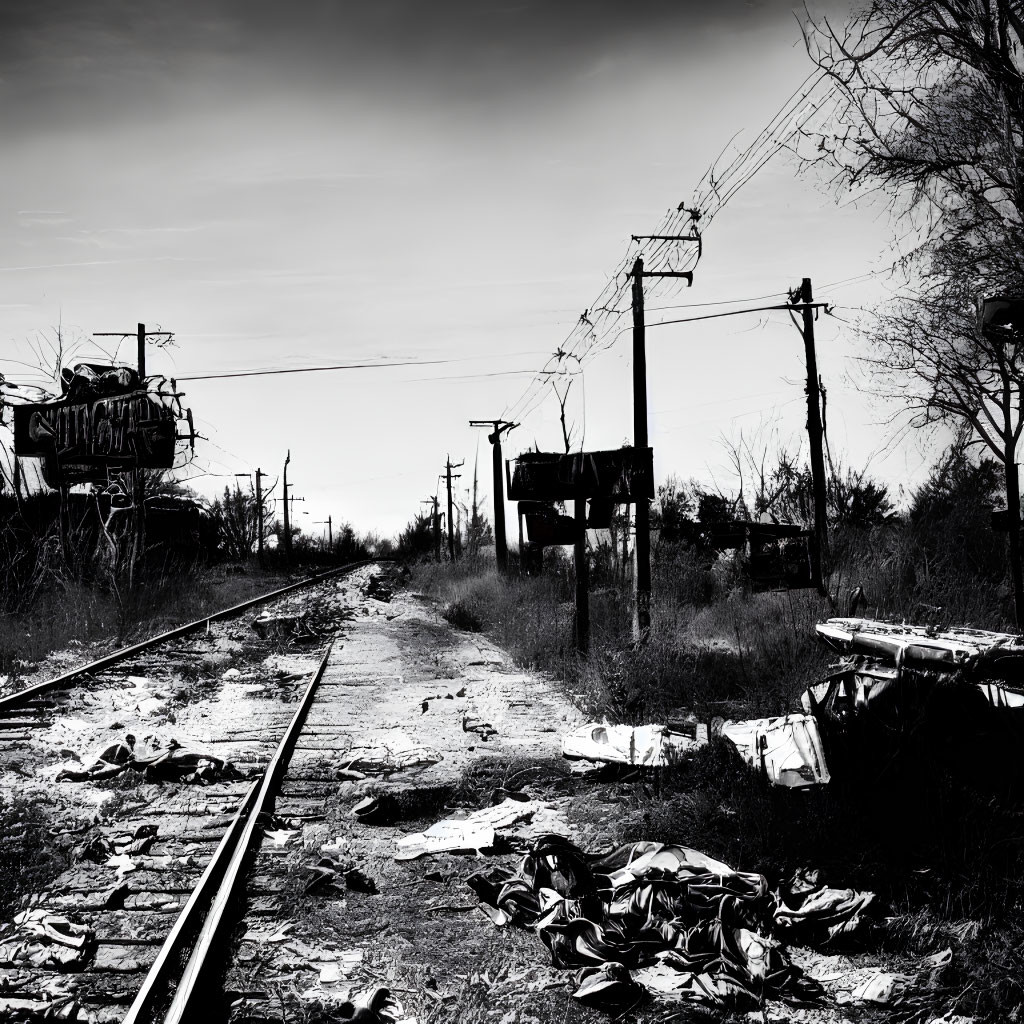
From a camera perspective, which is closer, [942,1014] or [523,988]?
[942,1014]

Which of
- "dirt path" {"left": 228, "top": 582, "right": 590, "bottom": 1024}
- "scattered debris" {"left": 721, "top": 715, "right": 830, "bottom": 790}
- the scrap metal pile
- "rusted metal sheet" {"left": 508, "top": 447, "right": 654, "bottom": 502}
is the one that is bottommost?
"dirt path" {"left": 228, "top": 582, "right": 590, "bottom": 1024}

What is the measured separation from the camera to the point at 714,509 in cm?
3734

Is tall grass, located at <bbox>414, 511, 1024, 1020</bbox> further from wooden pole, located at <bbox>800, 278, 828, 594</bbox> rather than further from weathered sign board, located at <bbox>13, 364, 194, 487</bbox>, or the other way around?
weathered sign board, located at <bbox>13, 364, 194, 487</bbox>

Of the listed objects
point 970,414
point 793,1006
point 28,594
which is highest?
point 970,414

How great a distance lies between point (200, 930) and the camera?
443 cm

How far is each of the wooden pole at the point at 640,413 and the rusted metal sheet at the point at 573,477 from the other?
1.66 meters

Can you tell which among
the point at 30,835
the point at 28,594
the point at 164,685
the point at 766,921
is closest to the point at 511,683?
the point at 164,685

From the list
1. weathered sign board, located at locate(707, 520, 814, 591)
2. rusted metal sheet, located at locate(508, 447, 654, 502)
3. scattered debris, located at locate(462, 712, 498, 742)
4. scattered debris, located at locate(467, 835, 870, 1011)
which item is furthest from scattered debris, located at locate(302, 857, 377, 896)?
weathered sign board, located at locate(707, 520, 814, 591)

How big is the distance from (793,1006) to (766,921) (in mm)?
631

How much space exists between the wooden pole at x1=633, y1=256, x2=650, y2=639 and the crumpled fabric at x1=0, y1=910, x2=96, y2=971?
34.0 feet

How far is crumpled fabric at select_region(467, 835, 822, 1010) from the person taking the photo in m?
3.92

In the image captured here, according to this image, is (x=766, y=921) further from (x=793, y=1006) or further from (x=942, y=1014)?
(x=942, y=1014)

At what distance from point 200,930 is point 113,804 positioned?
2.65 metres

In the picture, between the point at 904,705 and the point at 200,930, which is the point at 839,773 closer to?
the point at 904,705
